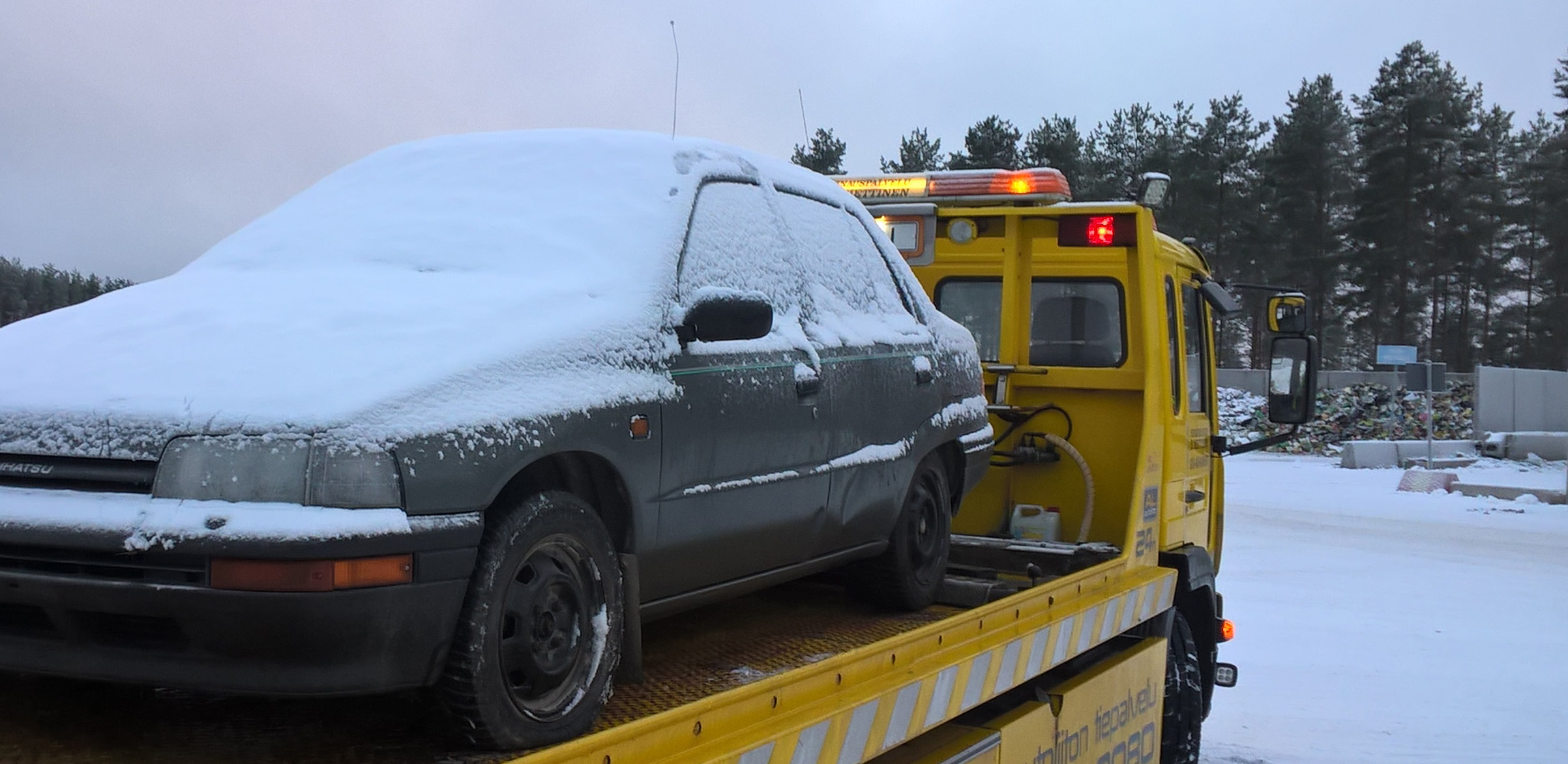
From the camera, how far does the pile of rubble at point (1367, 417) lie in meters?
39.1

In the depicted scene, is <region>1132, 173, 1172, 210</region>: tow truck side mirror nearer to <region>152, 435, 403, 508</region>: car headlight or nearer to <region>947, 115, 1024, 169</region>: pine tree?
<region>152, 435, 403, 508</region>: car headlight

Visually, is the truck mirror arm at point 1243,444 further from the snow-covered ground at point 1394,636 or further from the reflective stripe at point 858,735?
the reflective stripe at point 858,735

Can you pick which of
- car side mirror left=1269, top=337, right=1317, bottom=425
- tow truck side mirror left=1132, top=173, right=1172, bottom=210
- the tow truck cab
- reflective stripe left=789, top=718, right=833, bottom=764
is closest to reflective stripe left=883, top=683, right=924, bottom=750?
reflective stripe left=789, top=718, right=833, bottom=764

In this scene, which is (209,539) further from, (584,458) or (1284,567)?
(1284,567)

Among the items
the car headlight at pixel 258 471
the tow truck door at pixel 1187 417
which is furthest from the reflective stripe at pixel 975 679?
the tow truck door at pixel 1187 417

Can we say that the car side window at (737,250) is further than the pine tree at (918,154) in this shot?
No

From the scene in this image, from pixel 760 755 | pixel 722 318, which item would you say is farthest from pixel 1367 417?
pixel 760 755

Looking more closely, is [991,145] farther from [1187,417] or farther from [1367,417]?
[1187,417]

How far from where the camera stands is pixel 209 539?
2307 mm

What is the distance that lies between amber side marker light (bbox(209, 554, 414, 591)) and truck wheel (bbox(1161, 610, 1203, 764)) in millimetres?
5034

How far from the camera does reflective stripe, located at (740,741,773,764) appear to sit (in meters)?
2.98

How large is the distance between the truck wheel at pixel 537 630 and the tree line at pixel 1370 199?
155 ft

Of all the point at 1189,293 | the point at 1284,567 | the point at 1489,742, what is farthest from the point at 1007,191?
the point at 1284,567

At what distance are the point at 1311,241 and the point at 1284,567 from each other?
138ft
